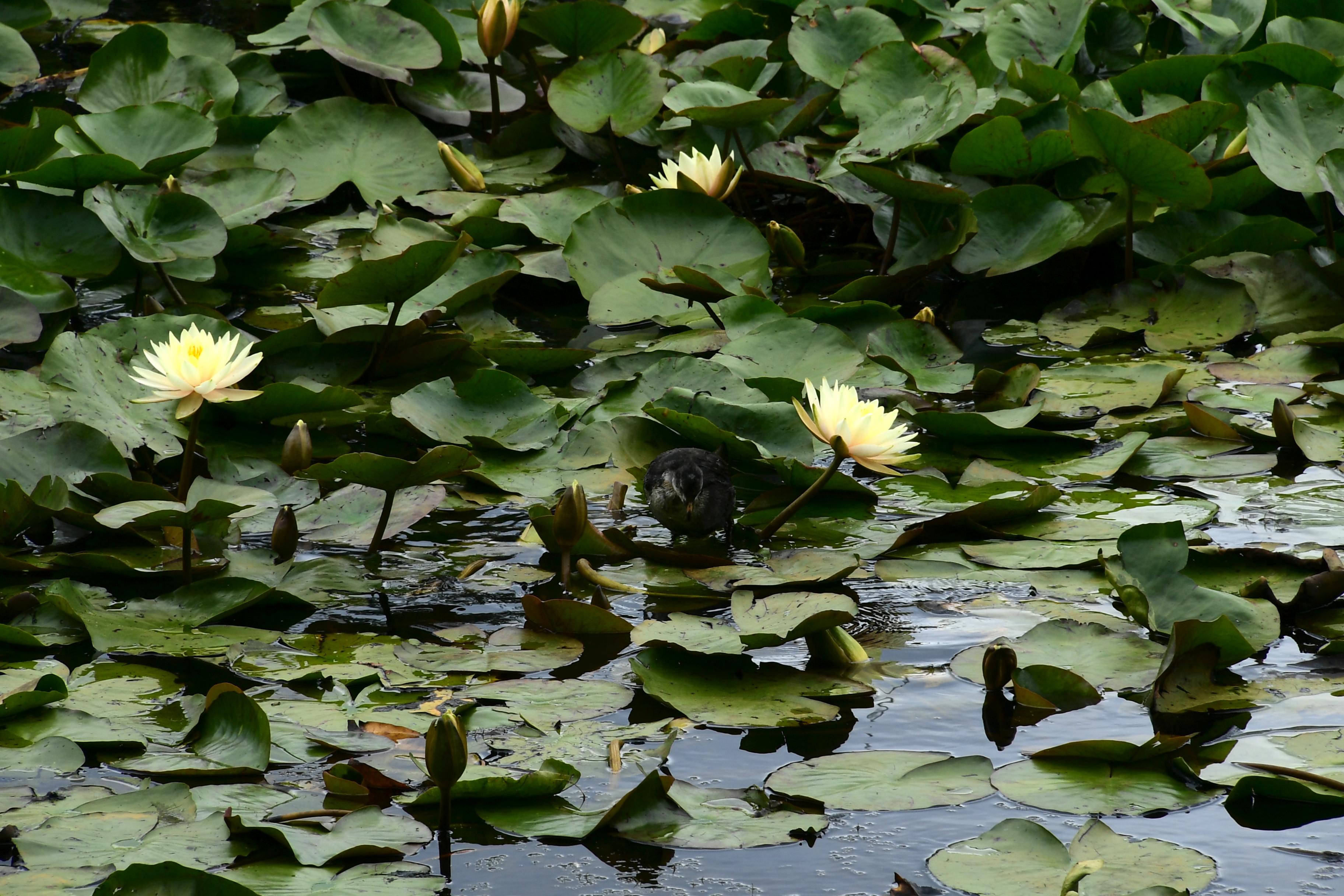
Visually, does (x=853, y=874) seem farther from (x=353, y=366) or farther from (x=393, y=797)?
(x=353, y=366)

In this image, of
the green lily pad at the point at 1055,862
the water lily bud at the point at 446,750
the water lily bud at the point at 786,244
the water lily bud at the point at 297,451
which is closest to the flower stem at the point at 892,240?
the water lily bud at the point at 786,244

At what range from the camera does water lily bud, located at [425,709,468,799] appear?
1.89 metres

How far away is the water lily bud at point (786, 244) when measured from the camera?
4723 mm

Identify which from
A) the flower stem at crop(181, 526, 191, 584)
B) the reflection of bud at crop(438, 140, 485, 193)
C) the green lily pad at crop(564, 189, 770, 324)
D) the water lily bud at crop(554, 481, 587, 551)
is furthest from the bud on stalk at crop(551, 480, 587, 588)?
the reflection of bud at crop(438, 140, 485, 193)

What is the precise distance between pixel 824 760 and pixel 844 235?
3.53 metres

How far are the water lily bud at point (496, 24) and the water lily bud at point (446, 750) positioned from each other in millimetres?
4040

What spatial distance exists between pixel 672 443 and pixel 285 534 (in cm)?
104

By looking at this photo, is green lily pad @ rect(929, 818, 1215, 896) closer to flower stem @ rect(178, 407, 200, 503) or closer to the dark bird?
the dark bird

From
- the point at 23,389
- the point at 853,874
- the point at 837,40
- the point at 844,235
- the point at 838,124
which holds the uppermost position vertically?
the point at 837,40

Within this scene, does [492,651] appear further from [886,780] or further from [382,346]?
[382,346]

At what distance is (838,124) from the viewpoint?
546 cm

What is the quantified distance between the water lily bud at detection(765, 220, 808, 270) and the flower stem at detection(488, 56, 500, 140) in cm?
151

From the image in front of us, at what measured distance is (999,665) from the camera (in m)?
2.44

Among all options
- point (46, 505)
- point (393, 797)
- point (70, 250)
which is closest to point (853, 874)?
point (393, 797)
